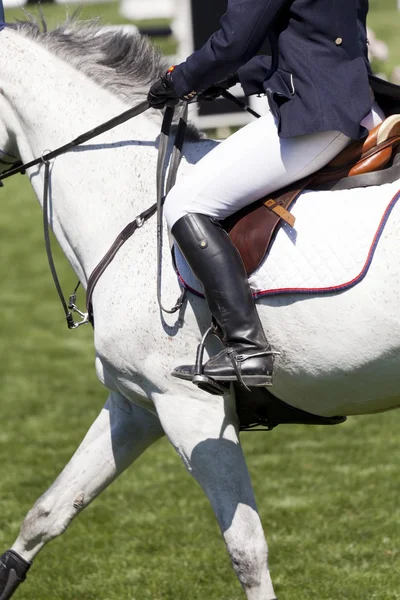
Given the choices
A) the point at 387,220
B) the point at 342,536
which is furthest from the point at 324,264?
the point at 342,536

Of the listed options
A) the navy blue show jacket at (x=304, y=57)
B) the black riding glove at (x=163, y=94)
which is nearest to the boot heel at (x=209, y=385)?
the navy blue show jacket at (x=304, y=57)

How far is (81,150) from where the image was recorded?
13.0 feet

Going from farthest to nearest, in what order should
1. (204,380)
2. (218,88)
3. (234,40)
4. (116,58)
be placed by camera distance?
(116,58) < (218,88) < (204,380) < (234,40)

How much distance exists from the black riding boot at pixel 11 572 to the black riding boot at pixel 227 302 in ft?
4.28

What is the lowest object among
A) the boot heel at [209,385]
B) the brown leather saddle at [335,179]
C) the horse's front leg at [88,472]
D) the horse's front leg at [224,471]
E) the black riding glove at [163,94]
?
the horse's front leg at [88,472]

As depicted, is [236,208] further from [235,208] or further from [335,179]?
[335,179]

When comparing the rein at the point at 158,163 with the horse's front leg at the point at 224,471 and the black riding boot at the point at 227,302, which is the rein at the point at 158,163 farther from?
the horse's front leg at the point at 224,471

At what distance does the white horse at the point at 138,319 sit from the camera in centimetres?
339

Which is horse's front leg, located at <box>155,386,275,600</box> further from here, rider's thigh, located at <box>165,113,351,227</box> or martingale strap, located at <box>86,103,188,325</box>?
rider's thigh, located at <box>165,113,351,227</box>

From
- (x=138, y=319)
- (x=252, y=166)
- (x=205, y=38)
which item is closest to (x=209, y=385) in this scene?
(x=138, y=319)

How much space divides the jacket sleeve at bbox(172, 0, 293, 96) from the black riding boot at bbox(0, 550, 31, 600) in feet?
6.98

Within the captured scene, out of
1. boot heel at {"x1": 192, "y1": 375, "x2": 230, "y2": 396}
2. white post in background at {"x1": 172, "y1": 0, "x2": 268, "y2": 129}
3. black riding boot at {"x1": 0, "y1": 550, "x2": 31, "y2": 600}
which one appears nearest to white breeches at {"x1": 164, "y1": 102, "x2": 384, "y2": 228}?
boot heel at {"x1": 192, "y1": 375, "x2": 230, "y2": 396}

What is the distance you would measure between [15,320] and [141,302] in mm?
7380

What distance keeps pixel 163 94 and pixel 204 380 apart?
1050mm
